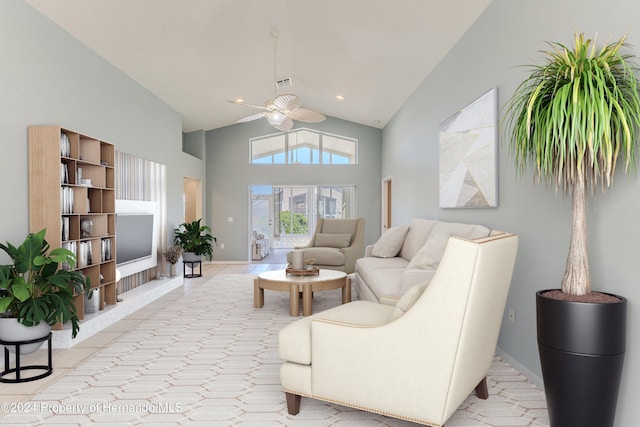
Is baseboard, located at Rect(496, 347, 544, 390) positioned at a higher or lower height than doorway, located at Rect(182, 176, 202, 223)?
lower

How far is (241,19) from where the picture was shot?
483 cm

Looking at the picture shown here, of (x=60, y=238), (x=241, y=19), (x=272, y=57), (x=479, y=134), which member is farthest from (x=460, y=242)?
(x=272, y=57)

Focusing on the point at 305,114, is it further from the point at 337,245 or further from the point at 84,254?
the point at 84,254

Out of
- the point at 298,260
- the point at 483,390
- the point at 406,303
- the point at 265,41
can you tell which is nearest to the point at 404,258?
the point at 298,260

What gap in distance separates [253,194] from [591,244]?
26.9ft

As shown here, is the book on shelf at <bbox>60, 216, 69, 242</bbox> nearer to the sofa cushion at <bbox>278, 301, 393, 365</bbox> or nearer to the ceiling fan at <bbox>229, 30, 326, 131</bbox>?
the ceiling fan at <bbox>229, 30, 326, 131</bbox>

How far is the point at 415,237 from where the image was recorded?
5.30 meters

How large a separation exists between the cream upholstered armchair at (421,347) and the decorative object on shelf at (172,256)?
4.81m

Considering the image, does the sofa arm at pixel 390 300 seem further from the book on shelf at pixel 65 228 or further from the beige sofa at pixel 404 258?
the book on shelf at pixel 65 228

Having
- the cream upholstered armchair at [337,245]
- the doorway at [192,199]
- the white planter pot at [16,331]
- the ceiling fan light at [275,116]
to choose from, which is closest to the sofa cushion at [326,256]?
the cream upholstered armchair at [337,245]

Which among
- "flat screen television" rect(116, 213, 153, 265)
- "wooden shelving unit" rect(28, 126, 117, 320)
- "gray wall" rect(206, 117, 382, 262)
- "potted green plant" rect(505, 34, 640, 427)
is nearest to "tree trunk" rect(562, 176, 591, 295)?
"potted green plant" rect(505, 34, 640, 427)

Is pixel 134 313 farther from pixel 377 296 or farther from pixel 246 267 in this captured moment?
pixel 246 267

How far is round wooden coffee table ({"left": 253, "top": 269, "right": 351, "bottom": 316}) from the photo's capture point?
4.70 metres

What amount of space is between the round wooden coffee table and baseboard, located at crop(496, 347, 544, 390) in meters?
1.90
